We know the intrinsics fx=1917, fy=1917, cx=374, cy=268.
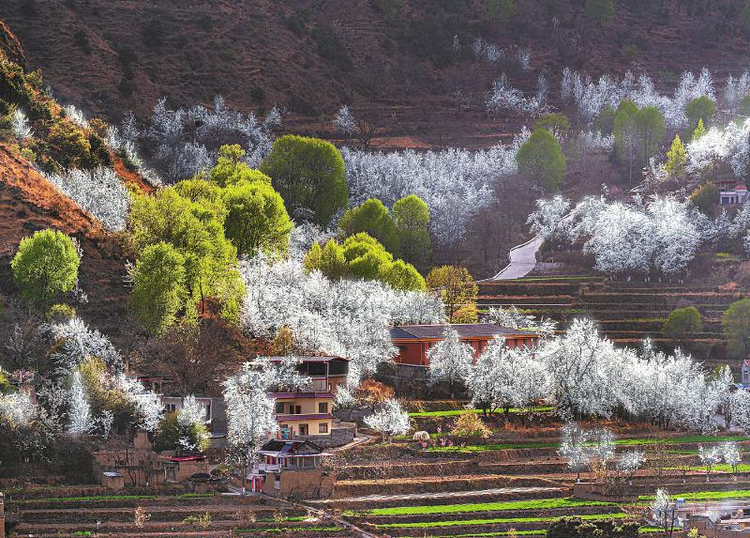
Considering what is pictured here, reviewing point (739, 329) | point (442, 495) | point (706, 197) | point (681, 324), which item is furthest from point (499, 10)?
point (442, 495)

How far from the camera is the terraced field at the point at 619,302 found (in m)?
119

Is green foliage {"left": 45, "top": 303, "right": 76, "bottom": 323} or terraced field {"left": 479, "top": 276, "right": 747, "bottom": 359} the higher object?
terraced field {"left": 479, "top": 276, "right": 747, "bottom": 359}

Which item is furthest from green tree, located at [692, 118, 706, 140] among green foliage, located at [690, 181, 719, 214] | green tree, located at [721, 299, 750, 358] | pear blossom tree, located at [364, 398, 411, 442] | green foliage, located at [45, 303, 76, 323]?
green foliage, located at [45, 303, 76, 323]

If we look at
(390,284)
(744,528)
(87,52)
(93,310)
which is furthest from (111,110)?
(744,528)

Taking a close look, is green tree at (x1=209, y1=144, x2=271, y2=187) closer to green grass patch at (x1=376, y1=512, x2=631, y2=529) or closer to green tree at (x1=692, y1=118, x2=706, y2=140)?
green tree at (x1=692, y1=118, x2=706, y2=140)

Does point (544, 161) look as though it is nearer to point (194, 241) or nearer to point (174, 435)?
point (194, 241)

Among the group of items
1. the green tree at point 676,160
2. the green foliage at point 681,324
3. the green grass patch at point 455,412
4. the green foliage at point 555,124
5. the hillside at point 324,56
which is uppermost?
the hillside at point 324,56

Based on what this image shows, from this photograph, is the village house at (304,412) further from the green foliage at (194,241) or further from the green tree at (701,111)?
the green tree at (701,111)

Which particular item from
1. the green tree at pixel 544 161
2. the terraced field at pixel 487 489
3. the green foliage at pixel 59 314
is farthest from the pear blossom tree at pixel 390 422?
the green tree at pixel 544 161

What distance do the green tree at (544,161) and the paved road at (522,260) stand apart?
9.73 meters

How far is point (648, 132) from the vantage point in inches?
6156

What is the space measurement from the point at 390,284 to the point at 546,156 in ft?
126

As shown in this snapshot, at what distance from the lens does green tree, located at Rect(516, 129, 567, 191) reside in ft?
497

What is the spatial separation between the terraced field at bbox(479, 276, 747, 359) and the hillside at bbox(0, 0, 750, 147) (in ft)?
130
